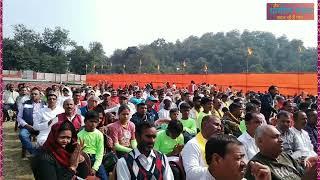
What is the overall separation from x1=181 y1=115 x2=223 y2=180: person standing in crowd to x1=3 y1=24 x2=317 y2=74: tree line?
2130 inches

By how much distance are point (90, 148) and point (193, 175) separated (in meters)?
2.33

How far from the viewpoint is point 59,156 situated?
3.98 metres

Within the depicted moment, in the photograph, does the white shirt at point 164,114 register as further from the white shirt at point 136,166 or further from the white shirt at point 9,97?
the white shirt at point 9,97

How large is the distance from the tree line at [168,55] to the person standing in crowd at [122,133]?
2057 inches

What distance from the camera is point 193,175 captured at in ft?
13.5

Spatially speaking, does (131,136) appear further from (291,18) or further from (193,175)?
(291,18)

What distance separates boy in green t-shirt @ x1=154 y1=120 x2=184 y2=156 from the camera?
6168 millimetres

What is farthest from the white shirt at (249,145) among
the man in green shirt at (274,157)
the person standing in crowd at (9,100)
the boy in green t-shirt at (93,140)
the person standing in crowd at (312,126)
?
the person standing in crowd at (9,100)

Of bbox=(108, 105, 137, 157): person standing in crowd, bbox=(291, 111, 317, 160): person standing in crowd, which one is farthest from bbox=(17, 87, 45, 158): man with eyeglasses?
bbox=(291, 111, 317, 160): person standing in crowd

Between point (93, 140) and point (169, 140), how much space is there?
1.16m

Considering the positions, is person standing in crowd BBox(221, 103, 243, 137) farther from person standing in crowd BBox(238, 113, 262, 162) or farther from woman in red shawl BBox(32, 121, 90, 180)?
woman in red shawl BBox(32, 121, 90, 180)

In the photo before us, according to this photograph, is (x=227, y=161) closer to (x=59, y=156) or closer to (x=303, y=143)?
(x=59, y=156)

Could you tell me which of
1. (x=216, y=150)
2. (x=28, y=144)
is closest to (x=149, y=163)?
(x=216, y=150)

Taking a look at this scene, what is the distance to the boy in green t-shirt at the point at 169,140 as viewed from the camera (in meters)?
6.17
